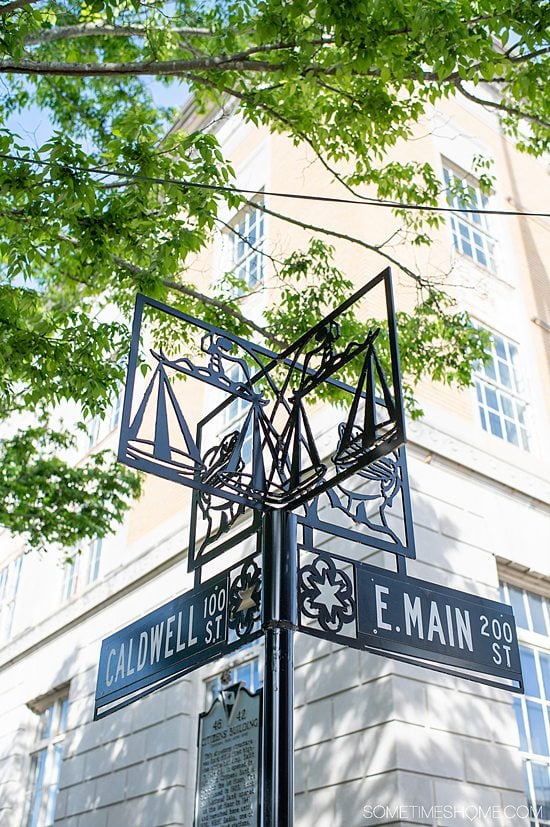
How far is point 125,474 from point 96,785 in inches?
181

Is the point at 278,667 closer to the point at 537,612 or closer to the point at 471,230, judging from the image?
the point at 537,612

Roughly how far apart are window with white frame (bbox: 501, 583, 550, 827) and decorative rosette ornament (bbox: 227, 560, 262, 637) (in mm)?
6584

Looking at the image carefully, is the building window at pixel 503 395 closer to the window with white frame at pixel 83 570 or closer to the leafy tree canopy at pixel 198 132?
the leafy tree canopy at pixel 198 132

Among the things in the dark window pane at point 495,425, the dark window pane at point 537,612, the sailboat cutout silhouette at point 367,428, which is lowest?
the sailboat cutout silhouette at point 367,428

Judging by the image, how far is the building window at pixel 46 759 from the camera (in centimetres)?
1362

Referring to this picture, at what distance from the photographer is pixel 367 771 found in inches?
315

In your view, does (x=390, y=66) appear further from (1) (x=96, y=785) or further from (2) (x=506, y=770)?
(1) (x=96, y=785)

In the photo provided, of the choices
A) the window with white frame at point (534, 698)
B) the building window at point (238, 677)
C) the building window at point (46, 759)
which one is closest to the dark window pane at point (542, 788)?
the window with white frame at point (534, 698)

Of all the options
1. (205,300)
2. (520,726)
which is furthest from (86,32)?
(520,726)

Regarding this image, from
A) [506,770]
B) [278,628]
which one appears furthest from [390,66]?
[506,770]

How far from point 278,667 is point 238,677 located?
7.98 meters

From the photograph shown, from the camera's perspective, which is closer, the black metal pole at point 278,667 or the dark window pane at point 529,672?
the black metal pole at point 278,667

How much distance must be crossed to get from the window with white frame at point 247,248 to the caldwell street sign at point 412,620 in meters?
10.9

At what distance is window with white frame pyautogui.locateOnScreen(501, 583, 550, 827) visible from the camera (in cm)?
900
